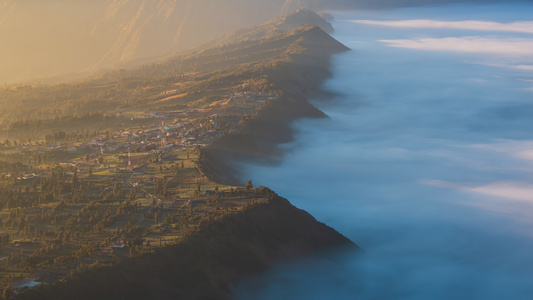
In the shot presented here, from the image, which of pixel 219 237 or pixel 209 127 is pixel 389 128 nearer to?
pixel 209 127

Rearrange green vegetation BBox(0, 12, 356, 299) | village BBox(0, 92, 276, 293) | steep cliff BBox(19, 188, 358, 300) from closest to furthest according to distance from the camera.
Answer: steep cliff BBox(19, 188, 358, 300) < green vegetation BBox(0, 12, 356, 299) < village BBox(0, 92, 276, 293)

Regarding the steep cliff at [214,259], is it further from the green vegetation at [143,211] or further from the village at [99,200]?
the village at [99,200]

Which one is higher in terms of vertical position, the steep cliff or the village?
the village

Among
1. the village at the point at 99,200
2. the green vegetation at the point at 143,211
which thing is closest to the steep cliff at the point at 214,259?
the green vegetation at the point at 143,211

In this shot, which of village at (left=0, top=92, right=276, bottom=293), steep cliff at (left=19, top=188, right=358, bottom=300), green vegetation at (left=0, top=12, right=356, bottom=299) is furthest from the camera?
village at (left=0, top=92, right=276, bottom=293)

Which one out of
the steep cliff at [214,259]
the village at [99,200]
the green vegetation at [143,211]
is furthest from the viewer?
the village at [99,200]

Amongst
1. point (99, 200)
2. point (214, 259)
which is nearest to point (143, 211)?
point (99, 200)

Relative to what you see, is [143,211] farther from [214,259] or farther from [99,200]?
[214,259]

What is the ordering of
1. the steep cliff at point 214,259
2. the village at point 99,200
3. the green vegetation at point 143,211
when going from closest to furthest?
the steep cliff at point 214,259, the green vegetation at point 143,211, the village at point 99,200

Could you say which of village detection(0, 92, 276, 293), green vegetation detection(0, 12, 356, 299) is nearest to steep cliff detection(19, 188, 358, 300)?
green vegetation detection(0, 12, 356, 299)

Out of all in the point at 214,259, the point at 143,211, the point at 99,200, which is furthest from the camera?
the point at 99,200

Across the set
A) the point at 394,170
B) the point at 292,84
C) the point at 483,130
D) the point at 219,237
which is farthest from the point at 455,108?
the point at 219,237

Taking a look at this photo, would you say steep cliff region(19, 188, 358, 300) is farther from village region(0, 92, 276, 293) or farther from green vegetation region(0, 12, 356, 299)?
village region(0, 92, 276, 293)
